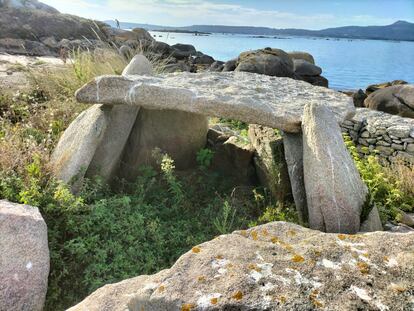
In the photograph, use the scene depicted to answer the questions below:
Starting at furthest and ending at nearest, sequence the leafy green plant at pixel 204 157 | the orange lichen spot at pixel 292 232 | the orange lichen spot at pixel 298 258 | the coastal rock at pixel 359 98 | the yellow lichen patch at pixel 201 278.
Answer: the coastal rock at pixel 359 98
the leafy green plant at pixel 204 157
the orange lichen spot at pixel 292 232
the orange lichen spot at pixel 298 258
the yellow lichen patch at pixel 201 278

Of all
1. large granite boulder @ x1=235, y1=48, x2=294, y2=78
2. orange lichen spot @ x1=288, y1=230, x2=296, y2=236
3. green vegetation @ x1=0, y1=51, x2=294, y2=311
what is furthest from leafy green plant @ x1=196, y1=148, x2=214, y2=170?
large granite boulder @ x1=235, y1=48, x2=294, y2=78

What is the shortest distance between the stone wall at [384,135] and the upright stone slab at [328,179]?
6933mm

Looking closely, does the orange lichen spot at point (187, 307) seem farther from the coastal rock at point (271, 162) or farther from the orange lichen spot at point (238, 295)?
the coastal rock at point (271, 162)

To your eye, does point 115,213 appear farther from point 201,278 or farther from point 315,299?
point 315,299

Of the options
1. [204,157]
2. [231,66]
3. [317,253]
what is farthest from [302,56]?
[317,253]

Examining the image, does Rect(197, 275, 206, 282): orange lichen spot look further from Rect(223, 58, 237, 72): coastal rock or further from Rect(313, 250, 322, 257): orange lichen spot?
Rect(223, 58, 237, 72): coastal rock

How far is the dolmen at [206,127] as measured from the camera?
14.1 feet

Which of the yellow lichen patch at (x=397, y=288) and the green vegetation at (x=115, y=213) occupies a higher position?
the yellow lichen patch at (x=397, y=288)

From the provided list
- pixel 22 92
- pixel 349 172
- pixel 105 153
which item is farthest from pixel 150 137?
pixel 22 92

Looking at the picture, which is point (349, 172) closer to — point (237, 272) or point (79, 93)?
point (237, 272)

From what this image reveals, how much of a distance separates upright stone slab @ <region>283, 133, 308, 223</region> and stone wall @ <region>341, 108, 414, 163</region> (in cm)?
679

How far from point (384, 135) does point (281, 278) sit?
10.9 m

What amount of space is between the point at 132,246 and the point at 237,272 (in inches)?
79.4

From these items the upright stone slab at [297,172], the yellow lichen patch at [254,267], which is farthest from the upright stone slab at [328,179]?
the yellow lichen patch at [254,267]
